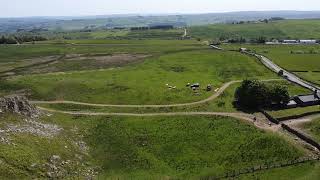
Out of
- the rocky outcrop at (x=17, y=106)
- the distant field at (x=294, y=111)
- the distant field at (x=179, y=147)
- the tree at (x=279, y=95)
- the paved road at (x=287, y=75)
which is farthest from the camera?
the paved road at (x=287, y=75)

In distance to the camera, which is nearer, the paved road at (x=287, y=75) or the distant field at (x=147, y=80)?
the distant field at (x=147, y=80)

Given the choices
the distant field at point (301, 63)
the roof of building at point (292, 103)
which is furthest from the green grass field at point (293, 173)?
the distant field at point (301, 63)

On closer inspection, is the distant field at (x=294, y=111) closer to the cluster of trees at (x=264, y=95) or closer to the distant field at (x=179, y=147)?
the cluster of trees at (x=264, y=95)

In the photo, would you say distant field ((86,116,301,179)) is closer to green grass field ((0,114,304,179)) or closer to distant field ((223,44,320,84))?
green grass field ((0,114,304,179))

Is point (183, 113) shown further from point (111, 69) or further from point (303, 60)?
point (303, 60)

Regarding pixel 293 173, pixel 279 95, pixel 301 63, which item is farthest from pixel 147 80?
pixel 293 173

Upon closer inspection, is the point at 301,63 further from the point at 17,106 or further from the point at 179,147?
the point at 17,106
